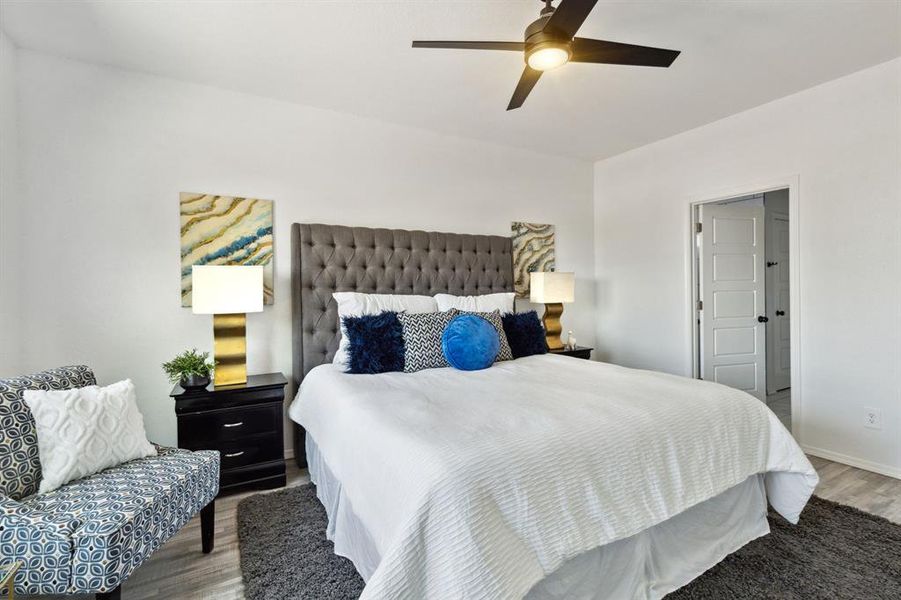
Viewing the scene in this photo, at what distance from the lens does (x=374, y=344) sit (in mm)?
2746

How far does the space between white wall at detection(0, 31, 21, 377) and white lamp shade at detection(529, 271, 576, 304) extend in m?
3.71

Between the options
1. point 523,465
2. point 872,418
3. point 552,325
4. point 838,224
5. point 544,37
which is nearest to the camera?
point 523,465

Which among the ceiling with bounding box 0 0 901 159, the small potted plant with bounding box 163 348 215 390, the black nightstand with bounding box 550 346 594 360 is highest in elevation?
the ceiling with bounding box 0 0 901 159

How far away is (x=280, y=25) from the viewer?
2.33 metres

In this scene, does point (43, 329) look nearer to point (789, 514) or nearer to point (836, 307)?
point (789, 514)

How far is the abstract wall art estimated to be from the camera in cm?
437

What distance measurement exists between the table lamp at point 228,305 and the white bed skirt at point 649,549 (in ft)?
3.54

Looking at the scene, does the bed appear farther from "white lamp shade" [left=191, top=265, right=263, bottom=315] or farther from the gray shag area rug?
"white lamp shade" [left=191, top=265, right=263, bottom=315]

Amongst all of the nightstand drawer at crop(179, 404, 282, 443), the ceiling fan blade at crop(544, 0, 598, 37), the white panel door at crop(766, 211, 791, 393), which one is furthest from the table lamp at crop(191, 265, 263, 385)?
the white panel door at crop(766, 211, 791, 393)

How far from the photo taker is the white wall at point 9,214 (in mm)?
2359

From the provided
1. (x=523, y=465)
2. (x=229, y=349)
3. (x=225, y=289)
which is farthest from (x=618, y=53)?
(x=229, y=349)

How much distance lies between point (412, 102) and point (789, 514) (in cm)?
344

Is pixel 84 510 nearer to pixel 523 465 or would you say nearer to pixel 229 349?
pixel 229 349

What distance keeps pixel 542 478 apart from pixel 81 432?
1.83 metres
